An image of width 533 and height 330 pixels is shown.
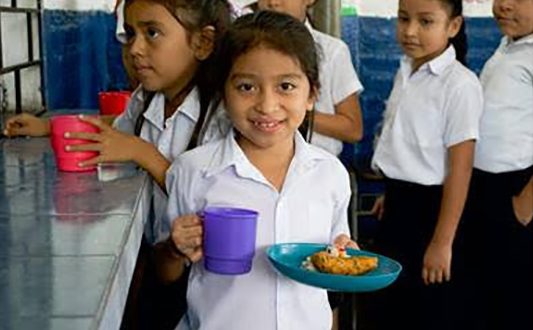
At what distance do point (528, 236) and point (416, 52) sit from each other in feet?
2.29

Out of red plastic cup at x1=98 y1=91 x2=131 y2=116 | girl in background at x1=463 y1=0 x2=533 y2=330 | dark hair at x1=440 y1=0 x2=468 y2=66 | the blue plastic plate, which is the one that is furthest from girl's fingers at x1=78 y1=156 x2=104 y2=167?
girl in background at x1=463 y1=0 x2=533 y2=330

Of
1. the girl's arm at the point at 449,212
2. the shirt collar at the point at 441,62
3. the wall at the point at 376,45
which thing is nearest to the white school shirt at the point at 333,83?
the shirt collar at the point at 441,62

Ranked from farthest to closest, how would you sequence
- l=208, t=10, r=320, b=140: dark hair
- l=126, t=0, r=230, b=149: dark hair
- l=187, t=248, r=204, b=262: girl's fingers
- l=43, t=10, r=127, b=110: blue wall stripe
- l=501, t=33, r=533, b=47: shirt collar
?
1. l=43, t=10, r=127, b=110: blue wall stripe
2. l=501, t=33, r=533, b=47: shirt collar
3. l=126, t=0, r=230, b=149: dark hair
4. l=208, t=10, r=320, b=140: dark hair
5. l=187, t=248, r=204, b=262: girl's fingers

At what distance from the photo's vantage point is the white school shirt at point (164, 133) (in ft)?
5.20

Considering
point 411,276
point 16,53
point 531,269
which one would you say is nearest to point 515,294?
point 531,269

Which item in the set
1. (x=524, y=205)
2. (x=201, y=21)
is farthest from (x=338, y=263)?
(x=524, y=205)

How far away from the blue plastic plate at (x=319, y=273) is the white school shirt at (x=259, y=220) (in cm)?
7

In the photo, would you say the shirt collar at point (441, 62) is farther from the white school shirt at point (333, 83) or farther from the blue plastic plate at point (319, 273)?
the blue plastic plate at point (319, 273)

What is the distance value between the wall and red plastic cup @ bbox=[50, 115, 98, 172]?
2.13m

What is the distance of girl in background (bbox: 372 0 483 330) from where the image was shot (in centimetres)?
216

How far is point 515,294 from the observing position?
256cm

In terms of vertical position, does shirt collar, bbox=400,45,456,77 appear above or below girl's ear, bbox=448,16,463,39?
below

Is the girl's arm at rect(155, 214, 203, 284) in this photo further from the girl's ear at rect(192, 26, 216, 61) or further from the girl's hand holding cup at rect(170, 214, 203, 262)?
the girl's ear at rect(192, 26, 216, 61)

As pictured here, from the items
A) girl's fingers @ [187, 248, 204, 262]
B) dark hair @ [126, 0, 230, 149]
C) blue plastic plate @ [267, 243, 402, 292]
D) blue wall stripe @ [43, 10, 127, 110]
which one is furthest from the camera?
blue wall stripe @ [43, 10, 127, 110]
